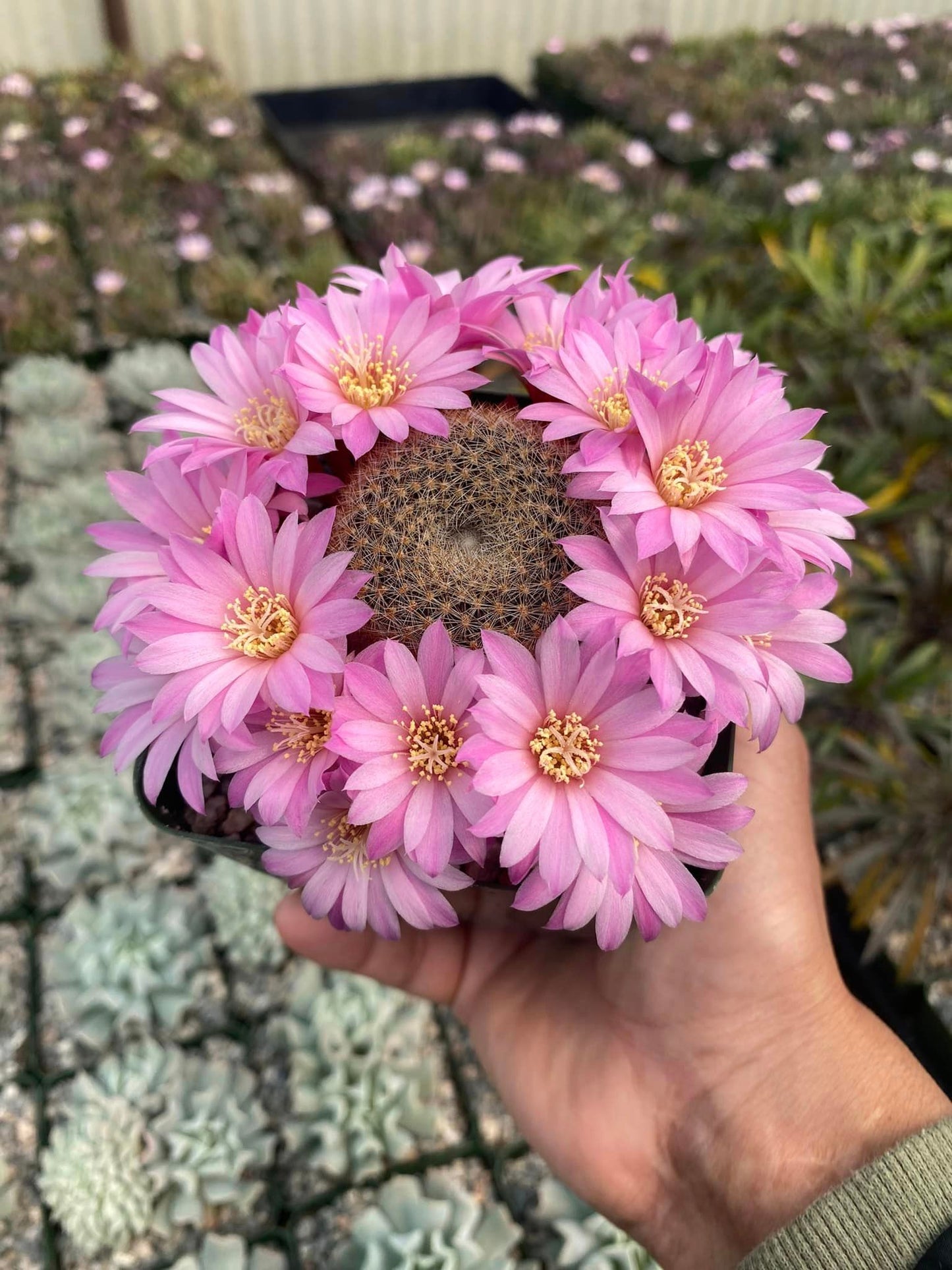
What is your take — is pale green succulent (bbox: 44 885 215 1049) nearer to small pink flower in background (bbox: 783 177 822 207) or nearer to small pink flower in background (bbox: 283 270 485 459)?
small pink flower in background (bbox: 283 270 485 459)

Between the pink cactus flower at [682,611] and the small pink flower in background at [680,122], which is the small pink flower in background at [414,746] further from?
the small pink flower in background at [680,122]

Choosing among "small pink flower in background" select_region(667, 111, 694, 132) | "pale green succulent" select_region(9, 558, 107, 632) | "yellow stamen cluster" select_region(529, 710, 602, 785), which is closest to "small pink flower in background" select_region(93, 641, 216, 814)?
"yellow stamen cluster" select_region(529, 710, 602, 785)

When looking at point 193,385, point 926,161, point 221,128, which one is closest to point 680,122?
point 926,161

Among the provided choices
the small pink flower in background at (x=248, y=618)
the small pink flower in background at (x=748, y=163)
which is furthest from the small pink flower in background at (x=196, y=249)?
the small pink flower in background at (x=248, y=618)

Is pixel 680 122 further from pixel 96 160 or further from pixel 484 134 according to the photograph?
pixel 96 160

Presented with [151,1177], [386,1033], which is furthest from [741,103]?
[151,1177]

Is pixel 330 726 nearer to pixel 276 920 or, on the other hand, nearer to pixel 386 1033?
pixel 276 920

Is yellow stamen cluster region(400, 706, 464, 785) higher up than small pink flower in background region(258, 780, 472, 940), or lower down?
higher up
